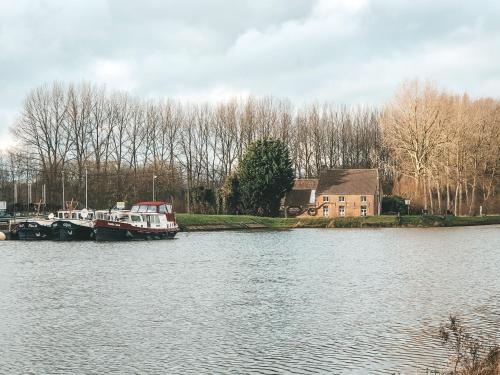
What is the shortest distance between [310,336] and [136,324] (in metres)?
5.21

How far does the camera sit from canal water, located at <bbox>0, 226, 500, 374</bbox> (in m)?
16.6

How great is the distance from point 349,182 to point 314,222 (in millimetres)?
17021

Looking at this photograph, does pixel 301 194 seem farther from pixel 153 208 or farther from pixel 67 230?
pixel 67 230

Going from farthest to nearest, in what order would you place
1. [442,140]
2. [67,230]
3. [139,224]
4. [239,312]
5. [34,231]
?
[442,140] < [34,231] < [139,224] < [67,230] < [239,312]

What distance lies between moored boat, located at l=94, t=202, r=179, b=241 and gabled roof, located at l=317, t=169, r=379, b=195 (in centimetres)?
4195

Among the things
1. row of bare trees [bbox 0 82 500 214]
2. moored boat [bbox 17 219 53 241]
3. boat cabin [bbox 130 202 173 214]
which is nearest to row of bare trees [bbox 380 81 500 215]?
row of bare trees [bbox 0 82 500 214]

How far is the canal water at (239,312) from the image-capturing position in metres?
16.6

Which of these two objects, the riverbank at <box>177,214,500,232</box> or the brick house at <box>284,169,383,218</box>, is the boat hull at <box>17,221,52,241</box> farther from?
the brick house at <box>284,169,383,218</box>

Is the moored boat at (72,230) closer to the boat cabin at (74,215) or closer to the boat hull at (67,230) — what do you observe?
the boat hull at (67,230)

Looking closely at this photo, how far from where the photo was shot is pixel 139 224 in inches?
2667

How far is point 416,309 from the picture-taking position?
2355 cm

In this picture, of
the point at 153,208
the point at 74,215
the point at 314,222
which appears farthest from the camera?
the point at 314,222

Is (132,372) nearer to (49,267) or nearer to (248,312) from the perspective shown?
(248,312)

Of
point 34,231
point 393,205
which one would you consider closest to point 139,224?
point 34,231
